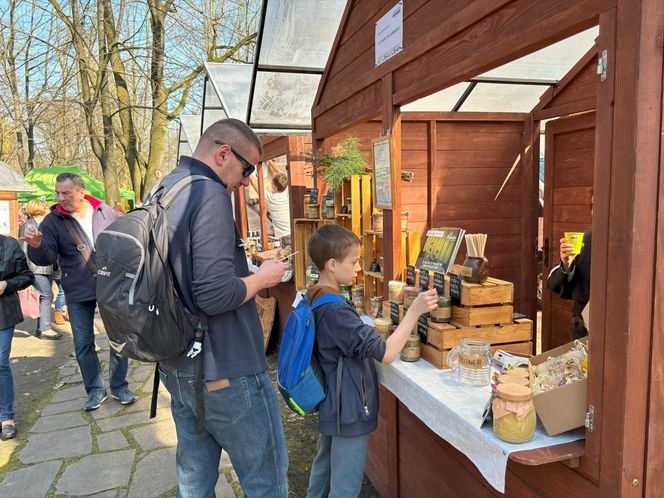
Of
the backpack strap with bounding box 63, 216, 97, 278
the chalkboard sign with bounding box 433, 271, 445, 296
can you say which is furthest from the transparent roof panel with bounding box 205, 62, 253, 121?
the chalkboard sign with bounding box 433, 271, 445, 296

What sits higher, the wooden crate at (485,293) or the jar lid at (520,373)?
the wooden crate at (485,293)

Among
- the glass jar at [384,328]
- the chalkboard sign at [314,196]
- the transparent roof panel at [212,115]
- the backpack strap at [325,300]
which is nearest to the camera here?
the backpack strap at [325,300]

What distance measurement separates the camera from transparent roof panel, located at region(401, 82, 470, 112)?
4.11 m

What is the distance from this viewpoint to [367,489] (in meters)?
3.16

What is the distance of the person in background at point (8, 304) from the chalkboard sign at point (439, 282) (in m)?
3.20

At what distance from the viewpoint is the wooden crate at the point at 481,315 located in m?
2.16

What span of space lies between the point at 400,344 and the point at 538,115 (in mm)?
3407

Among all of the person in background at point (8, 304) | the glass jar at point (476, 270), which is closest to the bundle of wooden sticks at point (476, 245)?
the glass jar at point (476, 270)

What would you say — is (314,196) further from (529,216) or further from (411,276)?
(529,216)

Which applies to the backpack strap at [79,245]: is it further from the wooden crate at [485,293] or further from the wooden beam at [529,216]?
the wooden beam at [529,216]

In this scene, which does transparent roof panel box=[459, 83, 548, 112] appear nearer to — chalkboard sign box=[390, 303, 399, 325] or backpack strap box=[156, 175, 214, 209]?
chalkboard sign box=[390, 303, 399, 325]

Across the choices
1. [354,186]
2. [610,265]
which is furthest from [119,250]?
[354,186]

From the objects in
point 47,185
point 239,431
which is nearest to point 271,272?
point 239,431

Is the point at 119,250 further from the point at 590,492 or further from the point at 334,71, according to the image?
the point at 334,71
